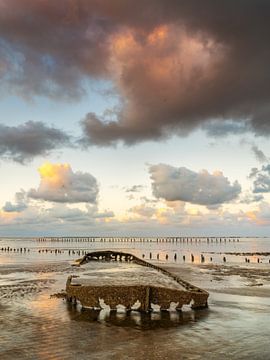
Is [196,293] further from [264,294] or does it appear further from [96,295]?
[264,294]

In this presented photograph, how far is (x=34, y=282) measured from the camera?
43.4 metres

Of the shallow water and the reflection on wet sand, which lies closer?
the shallow water

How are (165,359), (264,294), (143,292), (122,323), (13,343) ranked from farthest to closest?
(264,294) < (143,292) < (122,323) < (13,343) < (165,359)

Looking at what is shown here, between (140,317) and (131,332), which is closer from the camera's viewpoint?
(131,332)

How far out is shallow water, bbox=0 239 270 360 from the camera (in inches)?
669

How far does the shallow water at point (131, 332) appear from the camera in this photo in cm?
1698

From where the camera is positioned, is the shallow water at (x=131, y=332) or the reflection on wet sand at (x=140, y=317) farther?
the reflection on wet sand at (x=140, y=317)

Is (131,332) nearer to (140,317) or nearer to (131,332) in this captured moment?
(131,332)

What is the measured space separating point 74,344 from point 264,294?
2342 centimetres

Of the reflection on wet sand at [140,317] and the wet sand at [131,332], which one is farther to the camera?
the reflection on wet sand at [140,317]

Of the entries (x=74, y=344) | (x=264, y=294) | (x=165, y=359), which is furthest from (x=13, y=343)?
(x=264, y=294)

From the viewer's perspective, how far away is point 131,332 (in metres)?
20.5

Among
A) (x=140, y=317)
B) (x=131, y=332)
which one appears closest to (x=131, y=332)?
(x=131, y=332)

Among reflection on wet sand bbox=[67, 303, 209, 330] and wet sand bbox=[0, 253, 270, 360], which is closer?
wet sand bbox=[0, 253, 270, 360]
